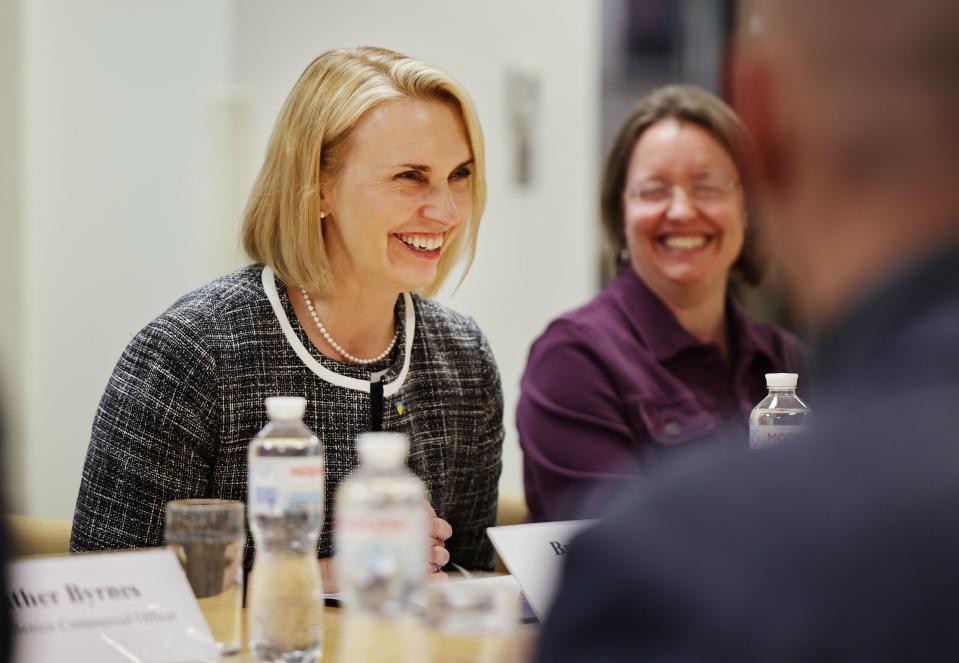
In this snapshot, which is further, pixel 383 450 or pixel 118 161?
pixel 118 161

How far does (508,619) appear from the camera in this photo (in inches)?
46.1

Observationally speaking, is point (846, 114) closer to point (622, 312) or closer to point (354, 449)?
point (354, 449)

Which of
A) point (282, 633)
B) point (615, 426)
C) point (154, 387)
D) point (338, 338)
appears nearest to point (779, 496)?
point (282, 633)

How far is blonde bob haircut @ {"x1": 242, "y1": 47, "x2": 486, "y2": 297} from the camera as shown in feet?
7.36

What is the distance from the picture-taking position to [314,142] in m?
2.26

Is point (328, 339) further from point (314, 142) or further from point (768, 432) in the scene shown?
point (768, 432)

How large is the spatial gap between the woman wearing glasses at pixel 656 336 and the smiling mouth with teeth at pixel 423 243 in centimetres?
44

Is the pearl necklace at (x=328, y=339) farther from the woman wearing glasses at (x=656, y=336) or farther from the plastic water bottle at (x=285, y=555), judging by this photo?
the plastic water bottle at (x=285, y=555)

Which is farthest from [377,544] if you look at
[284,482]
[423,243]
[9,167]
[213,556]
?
[9,167]

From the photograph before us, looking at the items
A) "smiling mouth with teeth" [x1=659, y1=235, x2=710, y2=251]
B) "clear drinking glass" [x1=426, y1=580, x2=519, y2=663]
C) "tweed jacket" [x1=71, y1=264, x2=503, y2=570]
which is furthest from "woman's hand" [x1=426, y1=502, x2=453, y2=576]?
"smiling mouth with teeth" [x1=659, y1=235, x2=710, y2=251]

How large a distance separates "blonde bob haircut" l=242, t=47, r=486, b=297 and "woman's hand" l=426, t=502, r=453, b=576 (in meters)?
0.54

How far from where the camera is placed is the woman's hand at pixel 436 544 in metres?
1.90

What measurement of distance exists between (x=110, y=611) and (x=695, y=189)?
1.91m

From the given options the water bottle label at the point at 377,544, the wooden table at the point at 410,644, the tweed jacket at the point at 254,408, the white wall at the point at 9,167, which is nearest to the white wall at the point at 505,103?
the white wall at the point at 9,167
